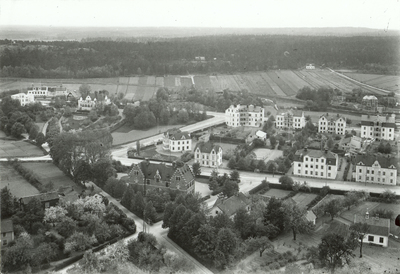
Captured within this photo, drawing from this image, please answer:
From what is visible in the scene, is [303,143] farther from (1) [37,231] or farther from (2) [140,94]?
(2) [140,94]

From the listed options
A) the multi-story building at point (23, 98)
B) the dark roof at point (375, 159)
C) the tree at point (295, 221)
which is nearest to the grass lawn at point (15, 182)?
the tree at point (295, 221)

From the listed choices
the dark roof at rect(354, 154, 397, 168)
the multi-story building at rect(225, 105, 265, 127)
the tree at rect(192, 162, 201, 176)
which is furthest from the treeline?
the dark roof at rect(354, 154, 397, 168)

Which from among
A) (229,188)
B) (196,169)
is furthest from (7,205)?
(196,169)

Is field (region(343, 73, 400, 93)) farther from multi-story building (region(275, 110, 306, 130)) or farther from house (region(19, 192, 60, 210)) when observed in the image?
house (region(19, 192, 60, 210))

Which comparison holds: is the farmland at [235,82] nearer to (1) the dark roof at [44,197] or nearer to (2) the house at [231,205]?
(1) the dark roof at [44,197]

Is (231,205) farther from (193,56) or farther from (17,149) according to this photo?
(193,56)

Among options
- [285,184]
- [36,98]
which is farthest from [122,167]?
[36,98]
